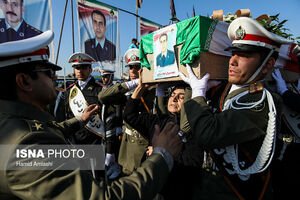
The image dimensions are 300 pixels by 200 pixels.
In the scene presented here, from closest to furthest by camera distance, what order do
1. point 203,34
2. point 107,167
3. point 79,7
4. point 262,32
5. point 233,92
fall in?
point 262,32, point 233,92, point 203,34, point 107,167, point 79,7

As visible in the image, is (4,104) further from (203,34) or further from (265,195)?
(265,195)

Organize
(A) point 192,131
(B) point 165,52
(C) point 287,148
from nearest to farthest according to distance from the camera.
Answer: (A) point 192,131 < (B) point 165,52 < (C) point 287,148

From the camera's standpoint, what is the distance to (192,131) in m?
1.60

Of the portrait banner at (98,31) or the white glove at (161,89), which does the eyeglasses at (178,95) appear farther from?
Answer: the portrait banner at (98,31)

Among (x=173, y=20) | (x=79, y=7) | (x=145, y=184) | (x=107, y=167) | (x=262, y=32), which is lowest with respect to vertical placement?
Result: (x=107, y=167)

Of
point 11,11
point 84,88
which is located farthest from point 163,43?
point 11,11

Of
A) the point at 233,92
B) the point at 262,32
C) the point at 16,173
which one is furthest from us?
the point at 233,92

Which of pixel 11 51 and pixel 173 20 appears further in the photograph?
pixel 173 20

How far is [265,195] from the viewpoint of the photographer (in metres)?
1.62

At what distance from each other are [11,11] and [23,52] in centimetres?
653

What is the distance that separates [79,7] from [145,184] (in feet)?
32.8

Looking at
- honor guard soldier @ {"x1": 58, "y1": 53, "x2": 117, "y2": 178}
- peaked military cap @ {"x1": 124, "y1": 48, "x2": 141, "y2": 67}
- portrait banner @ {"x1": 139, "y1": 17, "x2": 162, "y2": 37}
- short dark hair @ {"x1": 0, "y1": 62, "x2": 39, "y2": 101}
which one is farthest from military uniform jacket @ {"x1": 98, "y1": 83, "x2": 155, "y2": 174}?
portrait banner @ {"x1": 139, "y1": 17, "x2": 162, "y2": 37}

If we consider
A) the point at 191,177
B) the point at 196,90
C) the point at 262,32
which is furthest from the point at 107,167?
the point at 262,32

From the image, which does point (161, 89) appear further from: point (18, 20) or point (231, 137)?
point (18, 20)
